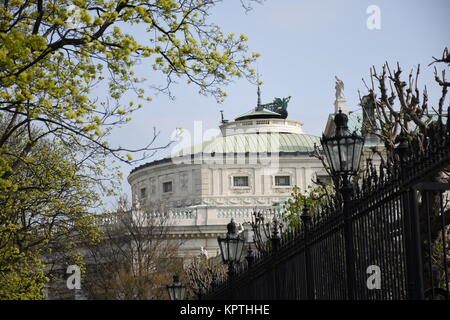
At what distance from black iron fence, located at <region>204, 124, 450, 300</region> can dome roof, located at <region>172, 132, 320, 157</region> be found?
8591 cm

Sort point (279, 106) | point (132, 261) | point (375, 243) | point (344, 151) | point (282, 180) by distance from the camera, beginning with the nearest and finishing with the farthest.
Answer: point (375, 243) < point (344, 151) < point (132, 261) < point (282, 180) < point (279, 106)

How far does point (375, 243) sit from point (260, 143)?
91281 millimetres

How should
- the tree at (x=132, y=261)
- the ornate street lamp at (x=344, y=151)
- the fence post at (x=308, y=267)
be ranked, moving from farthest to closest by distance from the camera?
the tree at (x=132, y=261)
the fence post at (x=308, y=267)
the ornate street lamp at (x=344, y=151)

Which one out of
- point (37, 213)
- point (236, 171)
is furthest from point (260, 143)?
point (37, 213)

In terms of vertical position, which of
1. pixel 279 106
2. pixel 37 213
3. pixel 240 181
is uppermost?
pixel 279 106

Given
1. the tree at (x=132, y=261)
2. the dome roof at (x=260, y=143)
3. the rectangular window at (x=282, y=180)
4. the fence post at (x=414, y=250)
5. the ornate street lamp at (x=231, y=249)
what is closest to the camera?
the fence post at (x=414, y=250)

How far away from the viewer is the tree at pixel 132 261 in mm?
56625

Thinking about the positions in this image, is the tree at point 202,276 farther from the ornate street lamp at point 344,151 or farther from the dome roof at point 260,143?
the dome roof at point 260,143

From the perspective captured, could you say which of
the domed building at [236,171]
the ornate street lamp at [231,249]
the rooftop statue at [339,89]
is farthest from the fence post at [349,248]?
the domed building at [236,171]

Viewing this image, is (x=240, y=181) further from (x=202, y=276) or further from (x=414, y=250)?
(x=414, y=250)

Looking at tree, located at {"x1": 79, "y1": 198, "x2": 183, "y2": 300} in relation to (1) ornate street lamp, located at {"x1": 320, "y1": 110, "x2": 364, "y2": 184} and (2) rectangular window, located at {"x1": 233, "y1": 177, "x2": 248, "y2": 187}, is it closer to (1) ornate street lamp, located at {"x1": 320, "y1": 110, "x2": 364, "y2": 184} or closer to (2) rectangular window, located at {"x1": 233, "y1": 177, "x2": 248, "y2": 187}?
(2) rectangular window, located at {"x1": 233, "y1": 177, "x2": 248, "y2": 187}

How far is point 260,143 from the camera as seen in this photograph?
101m

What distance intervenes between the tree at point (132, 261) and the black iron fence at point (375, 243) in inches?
1706

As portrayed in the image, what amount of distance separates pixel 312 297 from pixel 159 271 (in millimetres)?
48443
